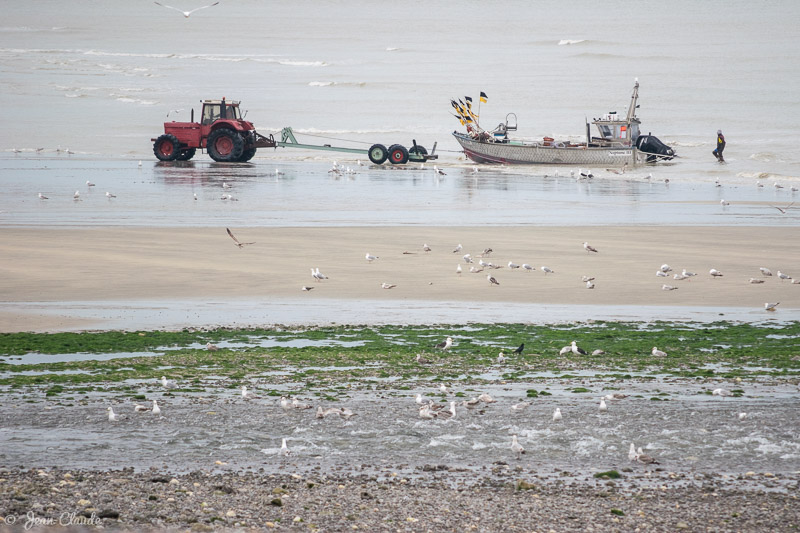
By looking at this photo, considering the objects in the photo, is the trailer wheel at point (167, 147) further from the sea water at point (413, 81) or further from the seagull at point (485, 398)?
the seagull at point (485, 398)

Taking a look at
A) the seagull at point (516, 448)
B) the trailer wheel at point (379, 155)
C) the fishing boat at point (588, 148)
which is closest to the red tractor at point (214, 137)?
the trailer wheel at point (379, 155)

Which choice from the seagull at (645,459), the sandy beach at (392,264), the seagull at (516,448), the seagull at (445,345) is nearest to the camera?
the seagull at (645,459)

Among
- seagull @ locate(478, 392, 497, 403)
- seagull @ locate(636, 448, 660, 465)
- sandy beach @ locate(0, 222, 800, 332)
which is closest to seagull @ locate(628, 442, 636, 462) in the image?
seagull @ locate(636, 448, 660, 465)

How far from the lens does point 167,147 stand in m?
43.3

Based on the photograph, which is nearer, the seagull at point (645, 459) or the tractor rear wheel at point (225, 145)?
the seagull at point (645, 459)

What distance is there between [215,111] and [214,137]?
203 cm

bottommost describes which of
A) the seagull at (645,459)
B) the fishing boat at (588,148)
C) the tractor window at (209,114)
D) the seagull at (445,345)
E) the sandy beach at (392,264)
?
the seagull at (645,459)

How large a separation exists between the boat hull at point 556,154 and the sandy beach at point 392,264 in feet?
68.2

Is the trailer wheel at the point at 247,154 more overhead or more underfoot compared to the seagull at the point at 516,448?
more overhead

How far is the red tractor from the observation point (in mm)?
41781

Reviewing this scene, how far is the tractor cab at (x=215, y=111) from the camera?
41.8 metres

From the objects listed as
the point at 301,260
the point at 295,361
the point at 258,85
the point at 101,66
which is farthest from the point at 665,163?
the point at 101,66

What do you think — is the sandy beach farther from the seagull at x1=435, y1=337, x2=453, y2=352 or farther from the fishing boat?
the fishing boat

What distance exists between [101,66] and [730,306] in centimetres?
11507
